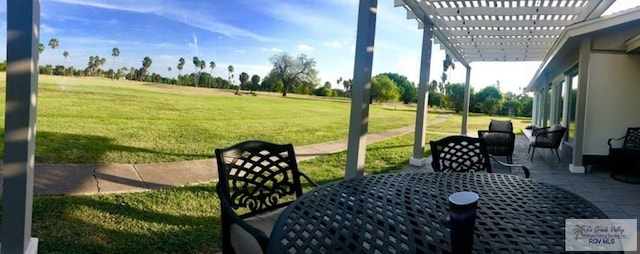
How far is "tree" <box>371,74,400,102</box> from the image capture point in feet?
34.6

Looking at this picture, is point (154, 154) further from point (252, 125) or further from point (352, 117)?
point (352, 117)

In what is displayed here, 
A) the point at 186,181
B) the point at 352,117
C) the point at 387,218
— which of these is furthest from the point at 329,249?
the point at 186,181

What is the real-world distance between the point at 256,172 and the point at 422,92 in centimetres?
420

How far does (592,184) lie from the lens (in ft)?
14.6

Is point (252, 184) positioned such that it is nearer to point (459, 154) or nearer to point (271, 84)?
point (459, 154)

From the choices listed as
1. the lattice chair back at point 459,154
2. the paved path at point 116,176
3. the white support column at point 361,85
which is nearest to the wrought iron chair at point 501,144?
the white support column at point 361,85

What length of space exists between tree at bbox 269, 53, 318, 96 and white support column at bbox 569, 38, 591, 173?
4.13 meters

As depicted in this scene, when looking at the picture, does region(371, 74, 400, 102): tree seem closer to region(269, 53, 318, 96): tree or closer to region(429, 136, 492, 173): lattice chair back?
region(269, 53, 318, 96): tree

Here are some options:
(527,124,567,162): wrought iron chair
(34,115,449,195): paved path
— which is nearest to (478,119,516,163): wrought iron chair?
(527,124,567,162): wrought iron chair

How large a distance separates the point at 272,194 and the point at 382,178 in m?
0.61

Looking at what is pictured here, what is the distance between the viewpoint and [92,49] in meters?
4.40

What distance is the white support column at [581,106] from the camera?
17.2 ft

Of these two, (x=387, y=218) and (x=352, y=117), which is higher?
(x=352, y=117)

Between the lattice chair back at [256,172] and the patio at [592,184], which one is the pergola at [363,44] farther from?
the patio at [592,184]
